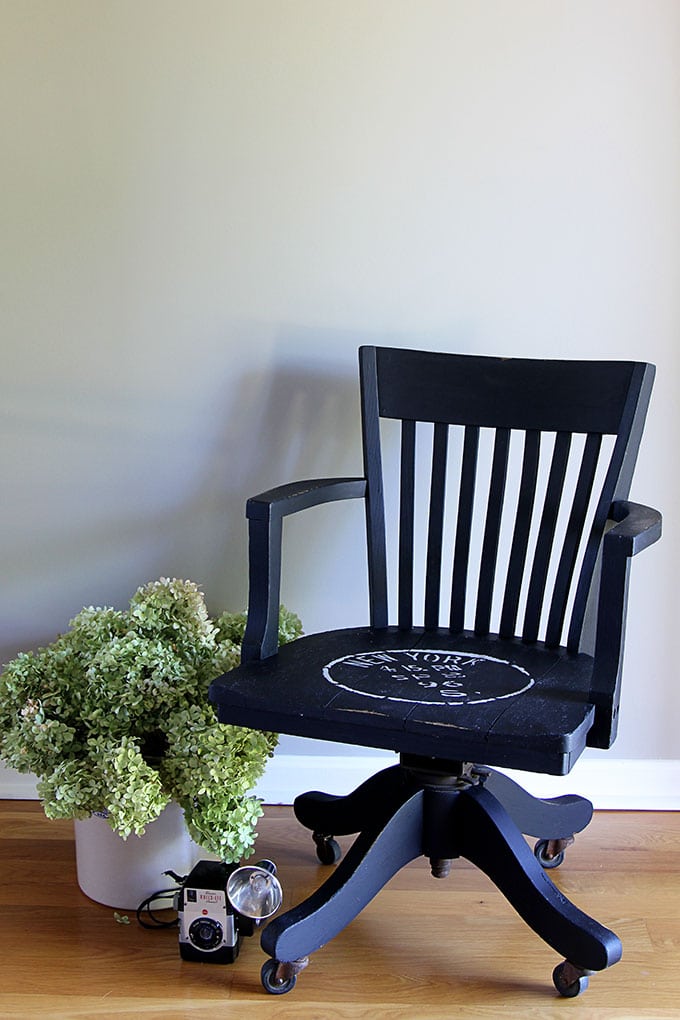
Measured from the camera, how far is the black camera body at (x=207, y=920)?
5.06ft

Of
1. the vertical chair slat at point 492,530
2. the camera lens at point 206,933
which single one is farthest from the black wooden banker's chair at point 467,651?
the camera lens at point 206,933

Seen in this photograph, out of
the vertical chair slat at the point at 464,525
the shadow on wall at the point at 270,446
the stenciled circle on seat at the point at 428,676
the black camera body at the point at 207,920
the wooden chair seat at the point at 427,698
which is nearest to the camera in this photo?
the wooden chair seat at the point at 427,698

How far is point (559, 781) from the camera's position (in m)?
2.07

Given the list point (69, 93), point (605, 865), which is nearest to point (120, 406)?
point (69, 93)

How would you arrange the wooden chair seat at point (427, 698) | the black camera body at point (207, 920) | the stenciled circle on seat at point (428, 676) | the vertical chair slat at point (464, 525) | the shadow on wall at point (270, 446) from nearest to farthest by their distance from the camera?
1. the wooden chair seat at point (427, 698)
2. the stenciled circle on seat at point (428, 676)
3. the black camera body at point (207, 920)
4. the vertical chair slat at point (464, 525)
5. the shadow on wall at point (270, 446)

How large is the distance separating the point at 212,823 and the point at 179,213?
1087 mm

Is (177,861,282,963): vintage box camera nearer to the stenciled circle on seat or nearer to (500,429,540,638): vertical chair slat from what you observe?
the stenciled circle on seat

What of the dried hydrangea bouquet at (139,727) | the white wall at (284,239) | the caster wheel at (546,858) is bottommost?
the caster wheel at (546,858)

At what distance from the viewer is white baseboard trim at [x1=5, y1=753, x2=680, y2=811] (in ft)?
6.80

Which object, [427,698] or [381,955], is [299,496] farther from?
[381,955]

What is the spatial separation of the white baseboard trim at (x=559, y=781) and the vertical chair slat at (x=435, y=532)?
42 centimetres

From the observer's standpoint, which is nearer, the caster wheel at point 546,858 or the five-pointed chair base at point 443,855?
the five-pointed chair base at point 443,855

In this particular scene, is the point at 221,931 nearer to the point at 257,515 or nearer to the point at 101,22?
the point at 257,515

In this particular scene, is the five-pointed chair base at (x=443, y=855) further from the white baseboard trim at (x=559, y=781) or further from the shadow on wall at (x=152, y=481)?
the shadow on wall at (x=152, y=481)
